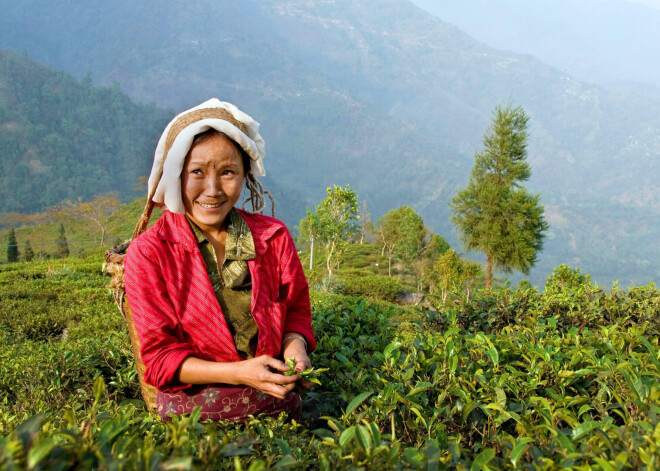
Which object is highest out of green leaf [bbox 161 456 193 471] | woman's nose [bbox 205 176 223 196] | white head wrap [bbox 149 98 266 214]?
white head wrap [bbox 149 98 266 214]

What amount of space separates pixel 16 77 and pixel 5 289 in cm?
11656

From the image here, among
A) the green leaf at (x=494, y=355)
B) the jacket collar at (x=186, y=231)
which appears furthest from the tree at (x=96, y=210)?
the green leaf at (x=494, y=355)

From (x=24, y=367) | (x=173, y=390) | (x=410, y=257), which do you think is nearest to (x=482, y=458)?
(x=173, y=390)

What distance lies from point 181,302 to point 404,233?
110 feet

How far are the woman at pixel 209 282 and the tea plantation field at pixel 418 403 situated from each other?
185 mm

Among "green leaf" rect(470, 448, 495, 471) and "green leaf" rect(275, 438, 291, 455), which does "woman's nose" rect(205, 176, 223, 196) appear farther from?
"green leaf" rect(470, 448, 495, 471)

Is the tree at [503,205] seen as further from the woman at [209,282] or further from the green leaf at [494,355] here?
the woman at [209,282]

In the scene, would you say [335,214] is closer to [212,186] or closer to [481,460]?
[212,186]

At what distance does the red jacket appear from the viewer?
6.10 feet

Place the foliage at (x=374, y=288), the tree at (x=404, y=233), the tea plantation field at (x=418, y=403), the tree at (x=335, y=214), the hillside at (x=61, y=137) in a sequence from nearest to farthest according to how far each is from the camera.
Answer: the tea plantation field at (x=418, y=403) < the foliage at (x=374, y=288) < the tree at (x=335, y=214) < the tree at (x=404, y=233) < the hillside at (x=61, y=137)

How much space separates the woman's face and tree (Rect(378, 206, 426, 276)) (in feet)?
102

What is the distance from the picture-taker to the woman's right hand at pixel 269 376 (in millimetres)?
1669

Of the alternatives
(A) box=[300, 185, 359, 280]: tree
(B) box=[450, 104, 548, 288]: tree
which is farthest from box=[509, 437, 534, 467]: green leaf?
(B) box=[450, 104, 548, 288]: tree

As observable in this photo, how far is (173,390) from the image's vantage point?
6.30 feet
